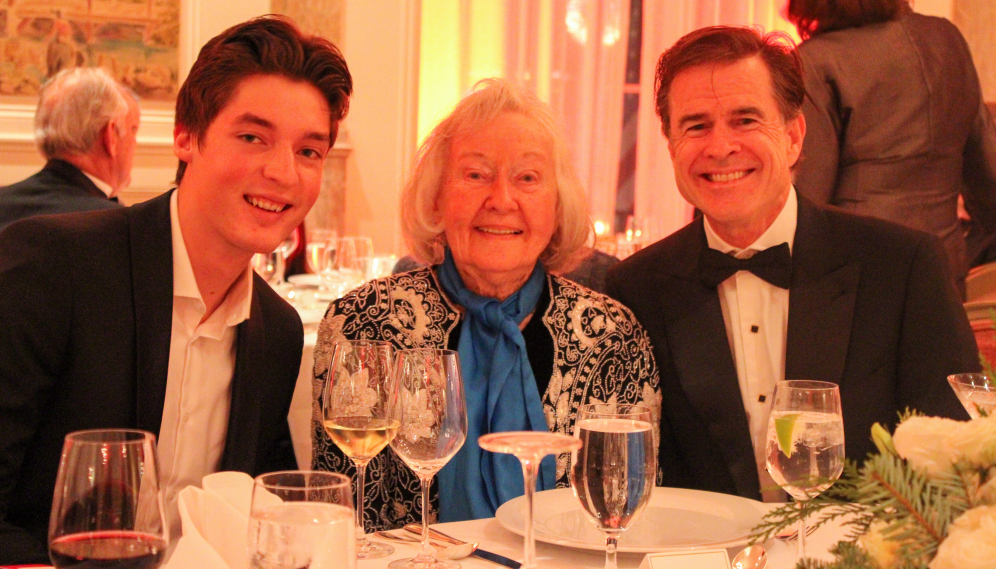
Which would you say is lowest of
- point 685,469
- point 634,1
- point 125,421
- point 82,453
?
point 685,469

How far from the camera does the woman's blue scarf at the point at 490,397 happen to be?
203cm

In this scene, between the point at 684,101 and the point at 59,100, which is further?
the point at 59,100

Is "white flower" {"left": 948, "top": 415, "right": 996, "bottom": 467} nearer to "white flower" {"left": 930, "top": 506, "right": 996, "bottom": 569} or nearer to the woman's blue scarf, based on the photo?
"white flower" {"left": 930, "top": 506, "right": 996, "bottom": 569}

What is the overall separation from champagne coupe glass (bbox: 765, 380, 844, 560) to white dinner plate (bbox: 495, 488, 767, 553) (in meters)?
0.12

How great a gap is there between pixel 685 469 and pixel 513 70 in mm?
5453

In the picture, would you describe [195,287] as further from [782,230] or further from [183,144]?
[782,230]

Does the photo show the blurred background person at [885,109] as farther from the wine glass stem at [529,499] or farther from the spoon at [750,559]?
the wine glass stem at [529,499]

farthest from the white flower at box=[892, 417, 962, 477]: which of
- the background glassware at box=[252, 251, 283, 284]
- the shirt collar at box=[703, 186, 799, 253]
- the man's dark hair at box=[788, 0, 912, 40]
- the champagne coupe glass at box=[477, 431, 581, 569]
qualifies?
the background glassware at box=[252, 251, 283, 284]

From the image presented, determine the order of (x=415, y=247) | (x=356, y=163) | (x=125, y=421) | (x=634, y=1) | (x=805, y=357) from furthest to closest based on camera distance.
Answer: (x=634, y=1) → (x=356, y=163) → (x=415, y=247) → (x=805, y=357) → (x=125, y=421)

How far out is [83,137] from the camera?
429 cm

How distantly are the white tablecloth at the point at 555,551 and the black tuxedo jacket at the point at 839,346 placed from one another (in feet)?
2.19

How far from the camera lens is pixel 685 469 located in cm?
228

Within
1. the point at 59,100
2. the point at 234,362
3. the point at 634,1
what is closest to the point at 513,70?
the point at 634,1

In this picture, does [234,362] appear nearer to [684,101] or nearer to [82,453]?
[82,453]
